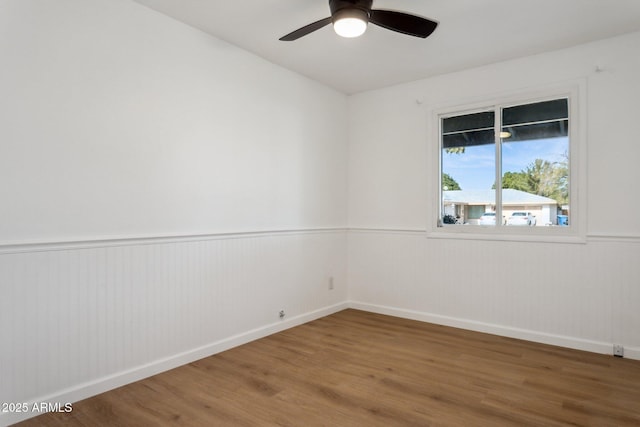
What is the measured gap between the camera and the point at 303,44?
341cm

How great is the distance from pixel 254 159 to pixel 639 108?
3.29m

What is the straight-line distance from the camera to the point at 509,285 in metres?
3.73

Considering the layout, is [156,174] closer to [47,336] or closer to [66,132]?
[66,132]

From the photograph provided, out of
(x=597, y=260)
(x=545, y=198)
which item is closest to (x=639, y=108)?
(x=545, y=198)

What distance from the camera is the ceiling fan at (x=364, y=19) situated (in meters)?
2.39

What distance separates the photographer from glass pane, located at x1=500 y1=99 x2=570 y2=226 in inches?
140

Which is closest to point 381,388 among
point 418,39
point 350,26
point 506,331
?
point 506,331

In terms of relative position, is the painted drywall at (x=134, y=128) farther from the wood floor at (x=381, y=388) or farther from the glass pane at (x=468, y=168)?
the glass pane at (x=468, y=168)

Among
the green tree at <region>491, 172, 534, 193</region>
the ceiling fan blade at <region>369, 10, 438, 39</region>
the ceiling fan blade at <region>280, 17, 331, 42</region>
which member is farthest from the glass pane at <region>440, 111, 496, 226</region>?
the ceiling fan blade at <region>280, 17, 331, 42</region>

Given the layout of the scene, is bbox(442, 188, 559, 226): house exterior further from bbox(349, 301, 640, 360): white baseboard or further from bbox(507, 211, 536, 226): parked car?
bbox(349, 301, 640, 360): white baseboard

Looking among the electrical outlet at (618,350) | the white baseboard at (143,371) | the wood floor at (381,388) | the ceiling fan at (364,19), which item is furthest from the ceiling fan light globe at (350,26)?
the electrical outlet at (618,350)

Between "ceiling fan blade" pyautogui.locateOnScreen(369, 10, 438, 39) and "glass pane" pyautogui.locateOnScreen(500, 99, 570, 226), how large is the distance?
5.80ft

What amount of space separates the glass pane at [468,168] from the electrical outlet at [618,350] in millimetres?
1426

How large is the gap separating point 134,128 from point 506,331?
3712 mm
